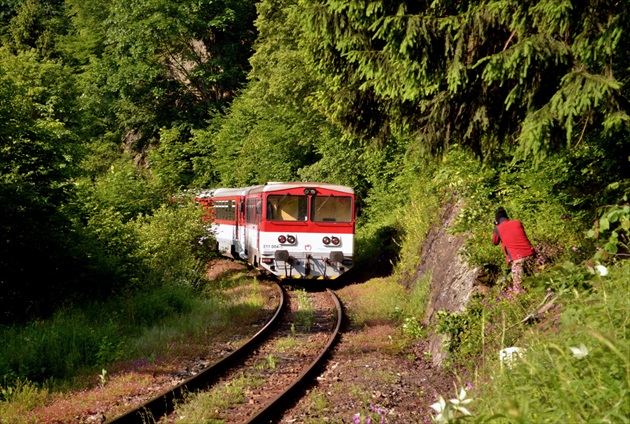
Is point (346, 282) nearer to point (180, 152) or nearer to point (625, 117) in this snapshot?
point (180, 152)

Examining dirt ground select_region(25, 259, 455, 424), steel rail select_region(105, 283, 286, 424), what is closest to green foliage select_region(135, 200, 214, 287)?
steel rail select_region(105, 283, 286, 424)

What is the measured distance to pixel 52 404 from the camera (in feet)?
27.8

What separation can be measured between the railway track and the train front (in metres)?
4.67

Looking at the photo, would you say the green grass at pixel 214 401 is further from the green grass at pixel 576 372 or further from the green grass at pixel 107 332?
the green grass at pixel 576 372

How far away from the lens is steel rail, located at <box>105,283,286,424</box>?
7.81 m

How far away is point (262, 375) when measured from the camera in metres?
10.2

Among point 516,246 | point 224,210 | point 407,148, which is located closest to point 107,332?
point 407,148

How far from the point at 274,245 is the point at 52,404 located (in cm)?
1252

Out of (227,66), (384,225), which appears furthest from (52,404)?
(227,66)

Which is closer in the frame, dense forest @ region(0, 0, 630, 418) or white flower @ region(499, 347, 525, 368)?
white flower @ region(499, 347, 525, 368)

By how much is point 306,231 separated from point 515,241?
12.2m

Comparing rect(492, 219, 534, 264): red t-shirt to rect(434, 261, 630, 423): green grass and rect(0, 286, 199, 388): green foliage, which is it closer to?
rect(434, 261, 630, 423): green grass

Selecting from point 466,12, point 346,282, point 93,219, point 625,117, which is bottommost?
point 346,282

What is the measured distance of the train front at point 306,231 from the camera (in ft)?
68.0
